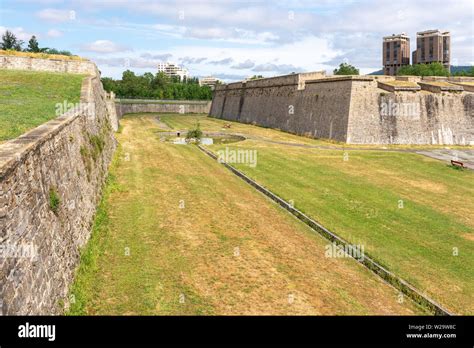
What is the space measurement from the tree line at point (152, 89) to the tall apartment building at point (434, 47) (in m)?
81.3

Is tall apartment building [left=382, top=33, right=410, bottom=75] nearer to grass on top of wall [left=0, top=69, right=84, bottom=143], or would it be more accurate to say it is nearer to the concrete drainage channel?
grass on top of wall [left=0, top=69, right=84, bottom=143]

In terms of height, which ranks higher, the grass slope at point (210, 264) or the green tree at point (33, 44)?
the green tree at point (33, 44)

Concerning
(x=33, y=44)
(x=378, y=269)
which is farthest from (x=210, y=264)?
(x=33, y=44)

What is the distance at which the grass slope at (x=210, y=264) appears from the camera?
33.6 ft

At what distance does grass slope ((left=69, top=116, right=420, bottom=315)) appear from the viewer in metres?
10.2

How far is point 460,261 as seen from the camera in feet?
43.7

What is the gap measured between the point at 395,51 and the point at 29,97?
497 ft

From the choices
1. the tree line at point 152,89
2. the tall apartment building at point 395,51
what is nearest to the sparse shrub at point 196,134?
the tree line at point 152,89

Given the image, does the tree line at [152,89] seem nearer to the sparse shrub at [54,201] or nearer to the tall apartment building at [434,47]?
the tall apartment building at [434,47]

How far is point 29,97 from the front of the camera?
22125 mm
